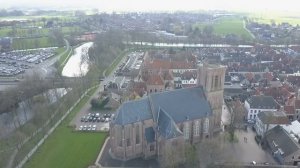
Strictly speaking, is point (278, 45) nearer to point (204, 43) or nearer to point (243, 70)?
point (204, 43)

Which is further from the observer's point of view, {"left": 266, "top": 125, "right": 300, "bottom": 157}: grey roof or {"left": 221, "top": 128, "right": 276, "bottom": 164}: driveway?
{"left": 221, "top": 128, "right": 276, "bottom": 164}: driveway

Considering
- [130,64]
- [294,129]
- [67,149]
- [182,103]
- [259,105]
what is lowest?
[67,149]

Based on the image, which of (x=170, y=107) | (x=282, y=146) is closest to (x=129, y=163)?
(x=170, y=107)

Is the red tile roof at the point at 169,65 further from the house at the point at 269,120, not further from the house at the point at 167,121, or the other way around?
the house at the point at 167,121

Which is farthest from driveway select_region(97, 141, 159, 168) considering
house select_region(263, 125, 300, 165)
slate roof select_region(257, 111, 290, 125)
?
slate roof select_region(257, 111, 290, 125)

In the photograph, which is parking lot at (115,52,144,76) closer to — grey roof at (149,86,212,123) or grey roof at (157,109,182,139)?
grey roof at (149,86,212,123)

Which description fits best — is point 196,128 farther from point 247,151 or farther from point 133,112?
point 133,112

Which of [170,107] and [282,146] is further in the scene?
[170,107]
